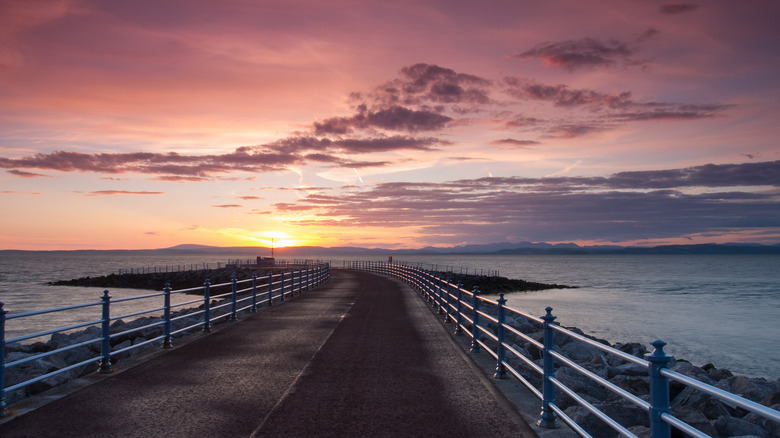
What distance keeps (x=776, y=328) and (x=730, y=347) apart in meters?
11.5

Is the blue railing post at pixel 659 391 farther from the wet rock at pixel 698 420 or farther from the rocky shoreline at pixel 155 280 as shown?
the rocky shoreline at pixel 155 280

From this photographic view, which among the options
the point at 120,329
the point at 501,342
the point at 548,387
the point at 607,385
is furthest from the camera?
the point at 120,329

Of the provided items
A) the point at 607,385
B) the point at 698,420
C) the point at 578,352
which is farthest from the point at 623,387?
the point at 607,385

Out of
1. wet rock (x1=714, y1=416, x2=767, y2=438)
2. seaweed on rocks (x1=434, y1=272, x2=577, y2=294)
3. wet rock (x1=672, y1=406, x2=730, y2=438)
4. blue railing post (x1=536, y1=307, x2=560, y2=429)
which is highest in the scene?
blue railing post (x1=536, y1=307, x2=560, y2=429)

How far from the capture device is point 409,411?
23.7ft

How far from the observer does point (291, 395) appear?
26.3ft

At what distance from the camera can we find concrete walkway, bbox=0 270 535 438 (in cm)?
649

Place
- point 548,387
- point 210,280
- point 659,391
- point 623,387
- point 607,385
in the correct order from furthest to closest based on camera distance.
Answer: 1. point 210,280
2. point 623,387
3. point 548,387
4. point 607,385
5. point 659,391

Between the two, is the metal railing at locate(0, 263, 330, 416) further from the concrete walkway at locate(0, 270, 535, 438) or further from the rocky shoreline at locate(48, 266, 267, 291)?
the rocky shoreline at locate(48, 266, 267, 291)

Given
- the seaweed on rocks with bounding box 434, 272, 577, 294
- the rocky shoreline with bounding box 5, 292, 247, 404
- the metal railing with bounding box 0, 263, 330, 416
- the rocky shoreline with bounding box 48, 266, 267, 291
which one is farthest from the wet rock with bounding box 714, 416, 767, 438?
the rocky shoreline with bounding box 48, 266, 267, 291

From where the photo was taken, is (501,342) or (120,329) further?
(120,329)

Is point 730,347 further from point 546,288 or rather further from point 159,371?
point 546,288

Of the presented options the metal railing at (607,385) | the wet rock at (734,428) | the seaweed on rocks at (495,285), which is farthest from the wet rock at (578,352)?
the seaweed on rocks at (495,285)

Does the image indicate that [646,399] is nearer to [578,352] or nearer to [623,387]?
[623,387]
